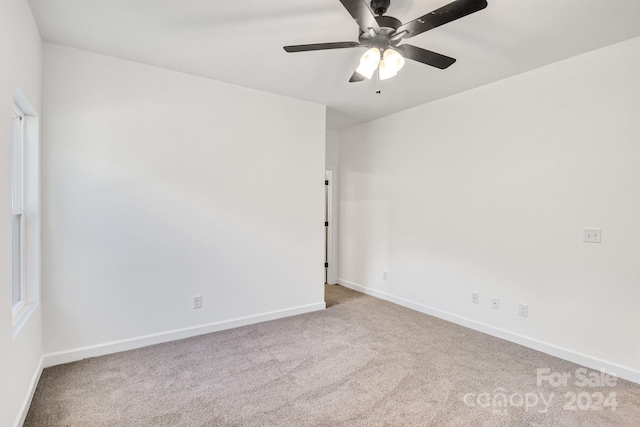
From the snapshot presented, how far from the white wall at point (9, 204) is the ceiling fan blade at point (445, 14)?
2176 millimetres

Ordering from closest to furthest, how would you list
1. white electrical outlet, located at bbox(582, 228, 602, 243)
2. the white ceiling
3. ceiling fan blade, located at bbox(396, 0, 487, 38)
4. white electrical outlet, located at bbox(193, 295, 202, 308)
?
ceiling fan blade, located at bbox(396, 0, 487, 38) < the white ceiling < white electrical outlet, located at bbox(582, 228, 602, 243) < white electrical outlet, located at bbox(193, 295, 202, 308)

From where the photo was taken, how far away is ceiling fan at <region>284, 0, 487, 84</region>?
1.69 metres

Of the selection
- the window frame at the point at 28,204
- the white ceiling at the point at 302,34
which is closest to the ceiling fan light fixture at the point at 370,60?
the white ceiling at the point at 302,34

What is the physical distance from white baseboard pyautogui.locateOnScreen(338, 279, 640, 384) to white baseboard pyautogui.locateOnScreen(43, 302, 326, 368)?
1436mm

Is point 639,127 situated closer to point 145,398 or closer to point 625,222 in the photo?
point 625,222

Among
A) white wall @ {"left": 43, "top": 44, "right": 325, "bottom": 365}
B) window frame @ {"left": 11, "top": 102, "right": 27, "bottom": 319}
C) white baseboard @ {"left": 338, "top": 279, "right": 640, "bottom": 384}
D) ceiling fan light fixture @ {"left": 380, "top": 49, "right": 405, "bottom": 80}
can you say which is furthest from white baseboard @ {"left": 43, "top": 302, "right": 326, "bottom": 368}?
ceiling fan light fixture @ {"left": 380, "top": 49, "right": 405, "bottom": 80}

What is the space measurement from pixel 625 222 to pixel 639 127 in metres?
0.75

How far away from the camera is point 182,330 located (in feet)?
10.8

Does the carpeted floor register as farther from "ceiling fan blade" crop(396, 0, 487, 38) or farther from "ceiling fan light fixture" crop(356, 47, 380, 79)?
"ceiling fan blade" crop(396, 0, 487, 38)

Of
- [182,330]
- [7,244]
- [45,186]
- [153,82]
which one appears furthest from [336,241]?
[7,244]

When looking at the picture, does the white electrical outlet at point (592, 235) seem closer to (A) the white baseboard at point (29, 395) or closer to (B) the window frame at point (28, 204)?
(A) the white baseboard at point (29, 395)

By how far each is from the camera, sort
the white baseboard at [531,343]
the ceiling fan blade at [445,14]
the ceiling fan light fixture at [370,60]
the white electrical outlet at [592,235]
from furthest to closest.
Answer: the white electrical outlet at [592,235] → the white baseboard at [531,343] → the ceiling fan light fixture at [370,60] → the ceiling fan blade at [445,14]

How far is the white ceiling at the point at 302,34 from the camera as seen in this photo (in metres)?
2.16

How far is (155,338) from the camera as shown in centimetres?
314
